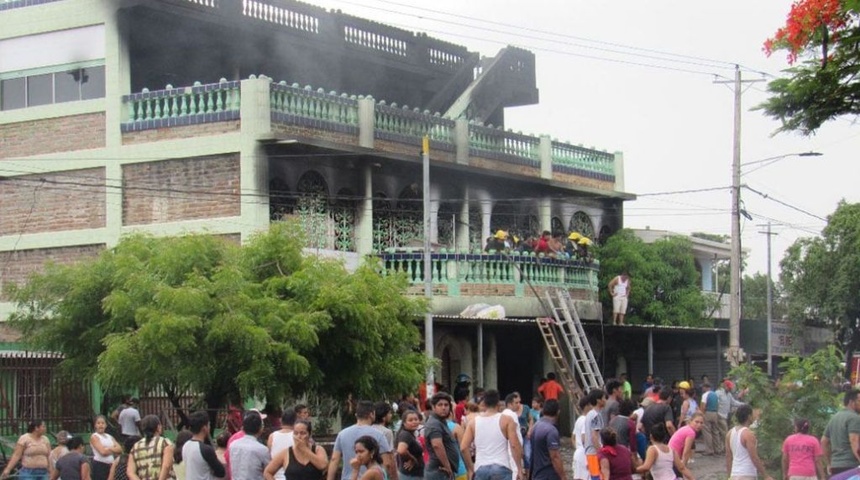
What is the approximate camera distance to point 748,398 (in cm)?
2147

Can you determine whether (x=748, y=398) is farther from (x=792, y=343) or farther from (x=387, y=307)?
(x=792, y=343)

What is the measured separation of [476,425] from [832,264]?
123ft

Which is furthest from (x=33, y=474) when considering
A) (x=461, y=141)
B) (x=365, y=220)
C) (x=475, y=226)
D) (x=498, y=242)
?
(x=475, y=226)

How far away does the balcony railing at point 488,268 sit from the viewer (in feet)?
105

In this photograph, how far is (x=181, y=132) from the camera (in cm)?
3020

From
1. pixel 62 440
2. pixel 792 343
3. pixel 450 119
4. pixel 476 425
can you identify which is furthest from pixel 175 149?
pixel 792 343

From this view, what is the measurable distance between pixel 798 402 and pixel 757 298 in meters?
59.8

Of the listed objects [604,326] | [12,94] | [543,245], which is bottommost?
[604,326]

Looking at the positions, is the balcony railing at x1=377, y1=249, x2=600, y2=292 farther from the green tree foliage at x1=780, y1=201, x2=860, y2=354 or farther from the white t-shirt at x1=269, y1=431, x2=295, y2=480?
the green tree foliage at x1=780, y1=201, x2=860, y2=354

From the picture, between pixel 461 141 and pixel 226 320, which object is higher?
pixel 461 141

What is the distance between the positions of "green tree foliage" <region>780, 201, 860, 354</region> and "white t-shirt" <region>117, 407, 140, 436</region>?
3211 centimetres

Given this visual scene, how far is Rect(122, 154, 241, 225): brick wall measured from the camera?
2975 centimetres

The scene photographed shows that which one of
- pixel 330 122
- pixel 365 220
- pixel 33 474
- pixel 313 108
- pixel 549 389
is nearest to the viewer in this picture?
pixel 33 474

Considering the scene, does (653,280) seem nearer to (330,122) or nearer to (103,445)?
(330,122)
